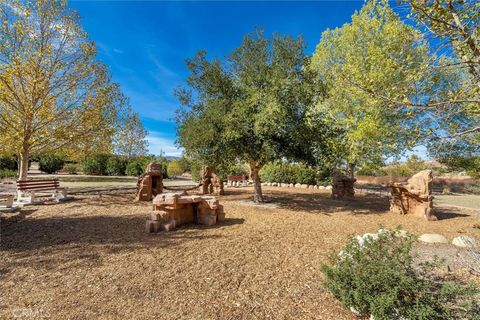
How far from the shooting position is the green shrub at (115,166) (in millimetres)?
30667

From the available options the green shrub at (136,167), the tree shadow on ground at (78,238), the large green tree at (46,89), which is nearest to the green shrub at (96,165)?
the green shrub at (136,167)

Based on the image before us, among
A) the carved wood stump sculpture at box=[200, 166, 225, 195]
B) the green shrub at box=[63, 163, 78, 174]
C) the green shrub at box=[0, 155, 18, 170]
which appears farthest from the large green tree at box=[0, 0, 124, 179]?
the green shrub at box=[63, 163, 78, 174]

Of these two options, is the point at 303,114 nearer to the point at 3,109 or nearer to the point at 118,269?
the point at 118,269

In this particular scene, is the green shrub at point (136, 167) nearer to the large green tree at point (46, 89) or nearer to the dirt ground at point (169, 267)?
the large green tree at point (46, 89)

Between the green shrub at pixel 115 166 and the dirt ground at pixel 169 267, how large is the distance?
2460cm

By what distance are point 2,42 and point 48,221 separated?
26.6 ft

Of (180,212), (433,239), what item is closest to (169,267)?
(180,212)

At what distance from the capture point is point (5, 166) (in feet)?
90.1

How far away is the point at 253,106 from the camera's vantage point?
30.3 feet

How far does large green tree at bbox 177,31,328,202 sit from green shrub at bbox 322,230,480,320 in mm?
5918

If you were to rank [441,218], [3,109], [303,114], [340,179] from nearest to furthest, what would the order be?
[441,218], [303,114], [3,109], [340,179]

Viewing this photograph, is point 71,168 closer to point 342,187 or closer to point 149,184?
point 149,184

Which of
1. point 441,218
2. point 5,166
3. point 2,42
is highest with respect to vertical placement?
point 2,42

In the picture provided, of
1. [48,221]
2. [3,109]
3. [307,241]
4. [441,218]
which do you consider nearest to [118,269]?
[307,241]
